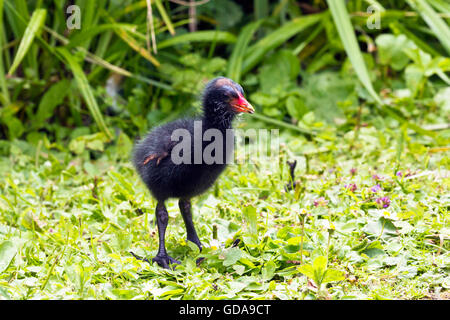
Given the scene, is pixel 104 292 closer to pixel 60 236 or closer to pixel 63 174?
pixel 60 236

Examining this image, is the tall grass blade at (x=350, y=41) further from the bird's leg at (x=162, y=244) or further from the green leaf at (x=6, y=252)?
the green leaf at (x=6, y=252)

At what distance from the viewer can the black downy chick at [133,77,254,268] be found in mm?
2920

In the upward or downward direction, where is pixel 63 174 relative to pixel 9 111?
downward

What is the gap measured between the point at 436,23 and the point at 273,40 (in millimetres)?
1468

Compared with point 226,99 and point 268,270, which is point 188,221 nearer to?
point 268,270

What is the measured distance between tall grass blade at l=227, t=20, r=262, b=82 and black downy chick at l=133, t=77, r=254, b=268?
2123 millimetres

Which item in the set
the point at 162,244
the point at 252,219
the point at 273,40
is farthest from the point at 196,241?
the point at 273,40

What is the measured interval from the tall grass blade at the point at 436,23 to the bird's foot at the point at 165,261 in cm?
316

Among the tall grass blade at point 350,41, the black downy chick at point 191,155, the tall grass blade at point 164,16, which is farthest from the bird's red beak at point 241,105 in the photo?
the tall grass blade at point 350,41
